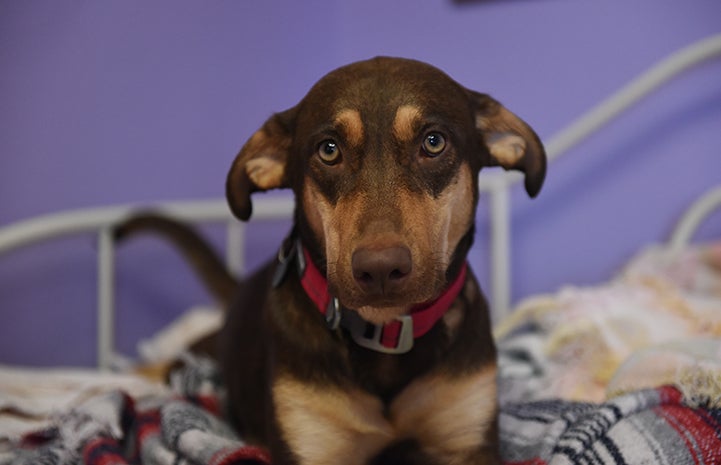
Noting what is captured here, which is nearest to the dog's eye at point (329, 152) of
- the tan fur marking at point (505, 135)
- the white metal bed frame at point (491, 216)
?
the tan fur marking at point (505, 135)

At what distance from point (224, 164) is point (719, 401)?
196cm

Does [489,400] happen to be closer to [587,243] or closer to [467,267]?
[467,267]

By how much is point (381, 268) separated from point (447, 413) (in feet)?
1.30

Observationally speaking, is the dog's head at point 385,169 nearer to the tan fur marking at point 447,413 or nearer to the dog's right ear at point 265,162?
the dog's right ear at point 265,162

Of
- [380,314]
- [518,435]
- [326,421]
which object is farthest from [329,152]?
[518,435]

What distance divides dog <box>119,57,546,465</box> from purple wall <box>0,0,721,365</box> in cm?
136

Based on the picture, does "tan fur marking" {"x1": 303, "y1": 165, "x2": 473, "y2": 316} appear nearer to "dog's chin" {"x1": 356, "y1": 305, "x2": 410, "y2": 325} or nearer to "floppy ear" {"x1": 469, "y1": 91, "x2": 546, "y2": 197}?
"dog's chin" {"x1": 356, "y1": 305, "x2": 410, "y2": 325}

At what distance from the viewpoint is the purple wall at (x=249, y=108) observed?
2.56 meters

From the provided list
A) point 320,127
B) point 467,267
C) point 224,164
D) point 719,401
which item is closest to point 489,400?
point 467,267

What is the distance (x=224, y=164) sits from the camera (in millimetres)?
2832

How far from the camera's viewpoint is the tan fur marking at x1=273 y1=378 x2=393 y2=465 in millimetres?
1272

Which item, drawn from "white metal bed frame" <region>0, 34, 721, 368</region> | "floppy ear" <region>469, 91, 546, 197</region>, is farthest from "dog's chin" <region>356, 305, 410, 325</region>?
"white metal bed frame" <region>0, 34, 721, 368</region>

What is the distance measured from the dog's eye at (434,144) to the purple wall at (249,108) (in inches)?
56.7

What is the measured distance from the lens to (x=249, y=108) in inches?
111
